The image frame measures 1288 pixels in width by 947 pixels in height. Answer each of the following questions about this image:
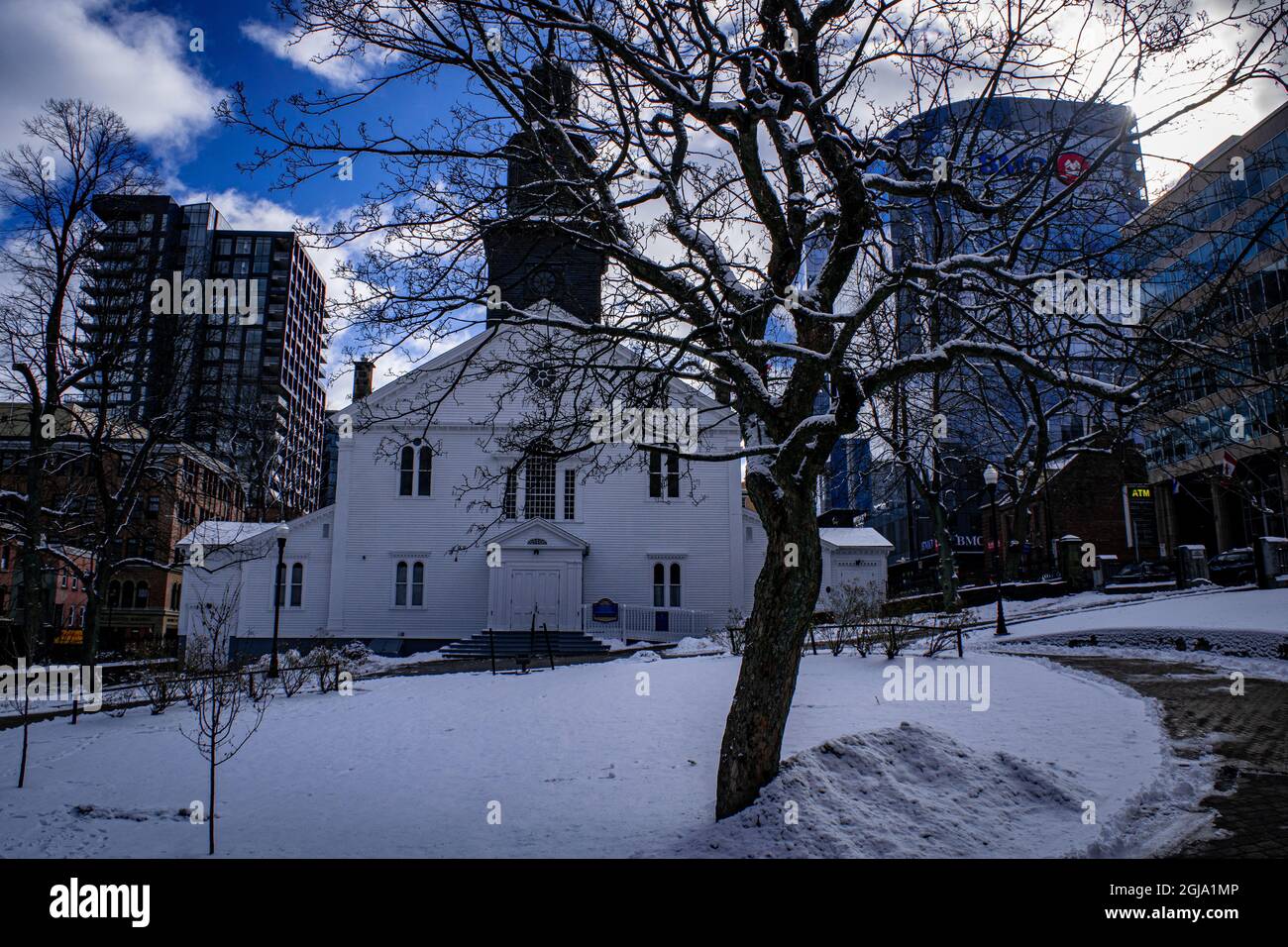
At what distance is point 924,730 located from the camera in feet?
26.4

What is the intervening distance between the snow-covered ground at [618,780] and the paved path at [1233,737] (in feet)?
1.14

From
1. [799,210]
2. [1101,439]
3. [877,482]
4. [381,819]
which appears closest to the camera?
[799,210]

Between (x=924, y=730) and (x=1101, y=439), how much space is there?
649cm

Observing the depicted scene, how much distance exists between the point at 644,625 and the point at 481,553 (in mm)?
6712

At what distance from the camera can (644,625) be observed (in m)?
27.8

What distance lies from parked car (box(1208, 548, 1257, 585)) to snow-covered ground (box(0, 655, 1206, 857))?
56.4ft

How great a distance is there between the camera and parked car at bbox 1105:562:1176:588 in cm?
2980

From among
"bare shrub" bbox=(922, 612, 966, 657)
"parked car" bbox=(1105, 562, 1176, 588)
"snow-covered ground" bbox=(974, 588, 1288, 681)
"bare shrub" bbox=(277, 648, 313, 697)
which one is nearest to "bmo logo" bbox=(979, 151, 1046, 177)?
"bare shrub" bbox=(922, 612, 966, 657)

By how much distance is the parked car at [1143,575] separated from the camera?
2980 cm

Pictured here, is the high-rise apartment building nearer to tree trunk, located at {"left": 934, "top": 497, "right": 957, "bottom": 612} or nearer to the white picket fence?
the white picket fence

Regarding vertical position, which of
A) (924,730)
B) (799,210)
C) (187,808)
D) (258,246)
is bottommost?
(187,808)

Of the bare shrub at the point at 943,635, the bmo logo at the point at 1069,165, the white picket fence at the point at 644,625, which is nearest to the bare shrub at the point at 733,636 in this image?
the white picket fence at the point at 644,625
